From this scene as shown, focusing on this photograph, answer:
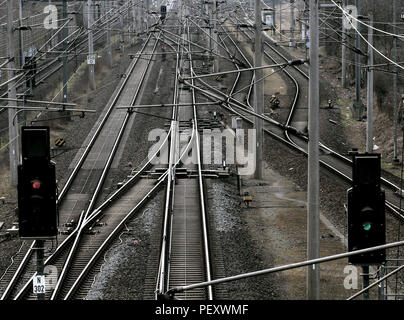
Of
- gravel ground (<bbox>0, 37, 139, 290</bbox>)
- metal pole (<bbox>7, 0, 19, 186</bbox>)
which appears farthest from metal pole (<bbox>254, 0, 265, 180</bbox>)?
metal pole (<bbox>7, 0, 19, 186</bbox>)

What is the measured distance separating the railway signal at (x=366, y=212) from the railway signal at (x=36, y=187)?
144 inches

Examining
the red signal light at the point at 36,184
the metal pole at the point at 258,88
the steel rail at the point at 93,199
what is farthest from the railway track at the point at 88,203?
the red signal light at the point at 36,184

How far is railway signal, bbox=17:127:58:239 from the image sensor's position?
31.9ft

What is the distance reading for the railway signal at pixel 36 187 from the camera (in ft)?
31.9

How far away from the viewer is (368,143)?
998 inches

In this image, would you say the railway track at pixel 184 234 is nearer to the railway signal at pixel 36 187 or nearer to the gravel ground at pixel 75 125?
the railway signal at pixel 36 187

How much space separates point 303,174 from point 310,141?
11914 mm

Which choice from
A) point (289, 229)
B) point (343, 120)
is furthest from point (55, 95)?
point (289, 229)

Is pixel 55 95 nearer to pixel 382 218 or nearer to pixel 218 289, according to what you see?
pixel 218 289

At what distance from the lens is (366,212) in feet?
27.4

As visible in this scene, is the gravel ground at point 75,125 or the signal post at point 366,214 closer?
the signal post at point 366,214

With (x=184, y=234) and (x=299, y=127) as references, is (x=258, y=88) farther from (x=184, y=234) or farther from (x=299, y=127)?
(x=299, y=127)

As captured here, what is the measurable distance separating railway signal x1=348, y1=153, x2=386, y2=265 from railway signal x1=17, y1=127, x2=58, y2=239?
365 cm
